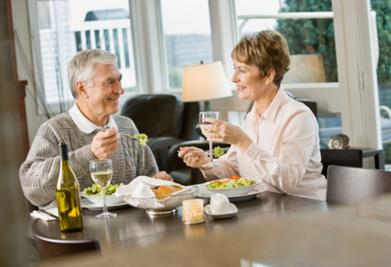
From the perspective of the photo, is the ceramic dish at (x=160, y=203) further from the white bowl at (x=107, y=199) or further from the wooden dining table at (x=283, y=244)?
the wooden dining table at (x=283, y=244)

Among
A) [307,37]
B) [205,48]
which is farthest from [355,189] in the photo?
[205,48]

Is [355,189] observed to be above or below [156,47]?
below

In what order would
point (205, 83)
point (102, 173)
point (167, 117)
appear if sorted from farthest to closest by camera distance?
point (167, 117) < point (205, 83) < point (102, 173)

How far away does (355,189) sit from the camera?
1928mm

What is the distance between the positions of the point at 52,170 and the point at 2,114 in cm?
210

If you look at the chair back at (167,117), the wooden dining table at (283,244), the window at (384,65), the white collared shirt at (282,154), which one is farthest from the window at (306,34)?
the wooden dining table at (283,244)

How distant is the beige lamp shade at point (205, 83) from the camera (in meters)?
4.66

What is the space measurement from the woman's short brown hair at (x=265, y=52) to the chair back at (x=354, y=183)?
64cm

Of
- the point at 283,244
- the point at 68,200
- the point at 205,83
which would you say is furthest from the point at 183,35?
the point at 283,244

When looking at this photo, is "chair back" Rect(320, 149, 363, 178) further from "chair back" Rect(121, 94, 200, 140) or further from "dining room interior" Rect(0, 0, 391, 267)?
"chair back" Rect(121, 94, 200, 140)

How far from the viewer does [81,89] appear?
2.63 meters

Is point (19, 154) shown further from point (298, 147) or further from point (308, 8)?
point (308, 8)

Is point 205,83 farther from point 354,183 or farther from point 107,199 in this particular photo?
point 354,183

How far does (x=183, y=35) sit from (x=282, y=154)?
3.96 m
